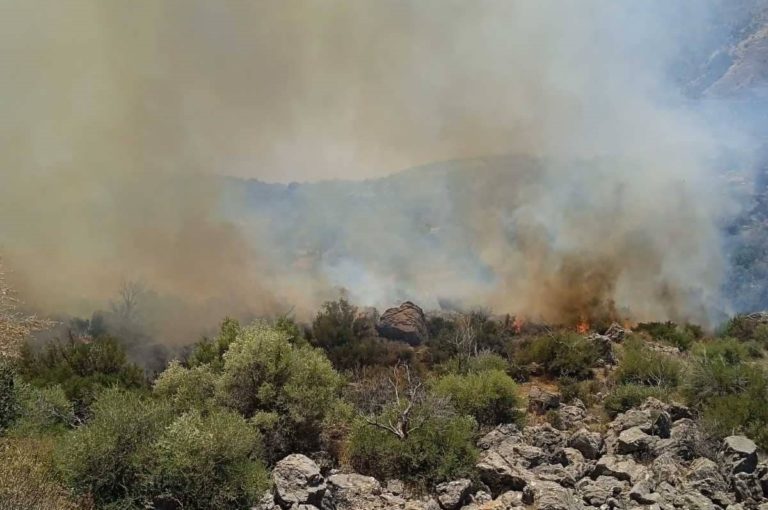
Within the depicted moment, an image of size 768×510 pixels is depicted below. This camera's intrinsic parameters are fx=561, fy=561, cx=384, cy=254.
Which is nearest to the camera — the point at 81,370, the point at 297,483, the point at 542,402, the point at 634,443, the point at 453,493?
the point at 297,483

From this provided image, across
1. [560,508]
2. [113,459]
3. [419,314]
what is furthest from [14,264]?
[560,508]

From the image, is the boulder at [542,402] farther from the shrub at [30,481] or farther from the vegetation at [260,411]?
the shrub at [30,481]

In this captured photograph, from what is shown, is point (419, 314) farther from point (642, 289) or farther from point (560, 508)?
point (560, 508)

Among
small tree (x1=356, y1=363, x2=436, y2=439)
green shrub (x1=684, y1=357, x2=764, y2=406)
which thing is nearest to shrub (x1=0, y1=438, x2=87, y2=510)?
small tree (x1=356, y1=363, x2=436, y2=439)

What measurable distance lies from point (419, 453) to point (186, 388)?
8.97 meters

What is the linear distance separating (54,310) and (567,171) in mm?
54688

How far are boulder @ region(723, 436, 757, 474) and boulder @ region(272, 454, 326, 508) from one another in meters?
10.2

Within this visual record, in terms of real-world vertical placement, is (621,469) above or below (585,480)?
above

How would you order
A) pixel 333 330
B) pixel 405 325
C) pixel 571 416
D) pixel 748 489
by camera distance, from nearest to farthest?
pixel 748 489
pixel 571 416
pixel 333 330
pixel 405 325

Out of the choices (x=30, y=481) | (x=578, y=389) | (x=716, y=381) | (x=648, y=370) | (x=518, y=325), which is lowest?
(x=30, y=481)

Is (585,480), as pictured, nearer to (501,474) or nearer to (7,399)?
(501,474)

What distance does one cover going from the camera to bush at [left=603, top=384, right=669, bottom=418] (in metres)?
22.2

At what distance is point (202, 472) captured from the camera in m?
12.5

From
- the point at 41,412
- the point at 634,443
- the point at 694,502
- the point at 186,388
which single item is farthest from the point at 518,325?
the point at 41,412
